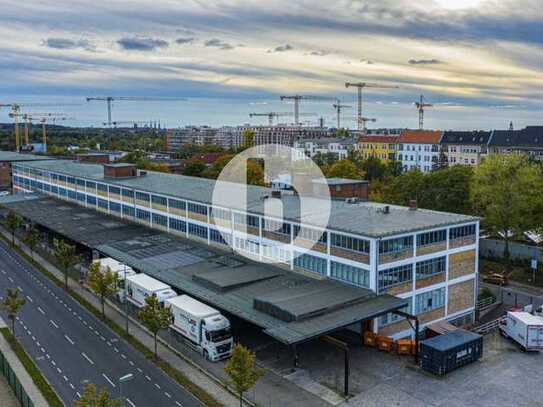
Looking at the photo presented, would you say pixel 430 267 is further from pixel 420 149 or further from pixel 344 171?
pixel 420 149

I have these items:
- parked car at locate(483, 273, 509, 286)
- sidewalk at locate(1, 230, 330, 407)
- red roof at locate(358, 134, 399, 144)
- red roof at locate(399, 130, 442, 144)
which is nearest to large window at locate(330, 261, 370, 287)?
sidewalk at locate(1, 230, 330, 407)

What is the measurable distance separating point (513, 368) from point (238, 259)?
26.1 m

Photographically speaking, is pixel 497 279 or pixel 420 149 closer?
pixel 497 279

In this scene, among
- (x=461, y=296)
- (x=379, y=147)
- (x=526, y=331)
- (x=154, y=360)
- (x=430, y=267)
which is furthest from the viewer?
(x=379, y=147)

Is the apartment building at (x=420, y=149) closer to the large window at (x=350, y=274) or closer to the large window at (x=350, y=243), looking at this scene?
Result: the large window at (x=350, y=274)

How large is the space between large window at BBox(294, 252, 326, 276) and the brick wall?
11.0 metres

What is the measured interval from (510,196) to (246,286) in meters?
35.6

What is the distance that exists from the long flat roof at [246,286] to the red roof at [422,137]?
293 feet

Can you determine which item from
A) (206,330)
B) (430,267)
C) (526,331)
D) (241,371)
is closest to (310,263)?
(430,267)

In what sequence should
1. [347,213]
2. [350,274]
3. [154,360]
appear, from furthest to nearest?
[347,213] < [350,274] < [154,360]

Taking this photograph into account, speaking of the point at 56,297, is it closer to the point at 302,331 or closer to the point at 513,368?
the point at 302,331

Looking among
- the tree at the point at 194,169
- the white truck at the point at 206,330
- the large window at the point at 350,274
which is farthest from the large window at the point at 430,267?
the tree at the point at 194,169

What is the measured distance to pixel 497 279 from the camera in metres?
59.4

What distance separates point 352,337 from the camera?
42.5 meters
